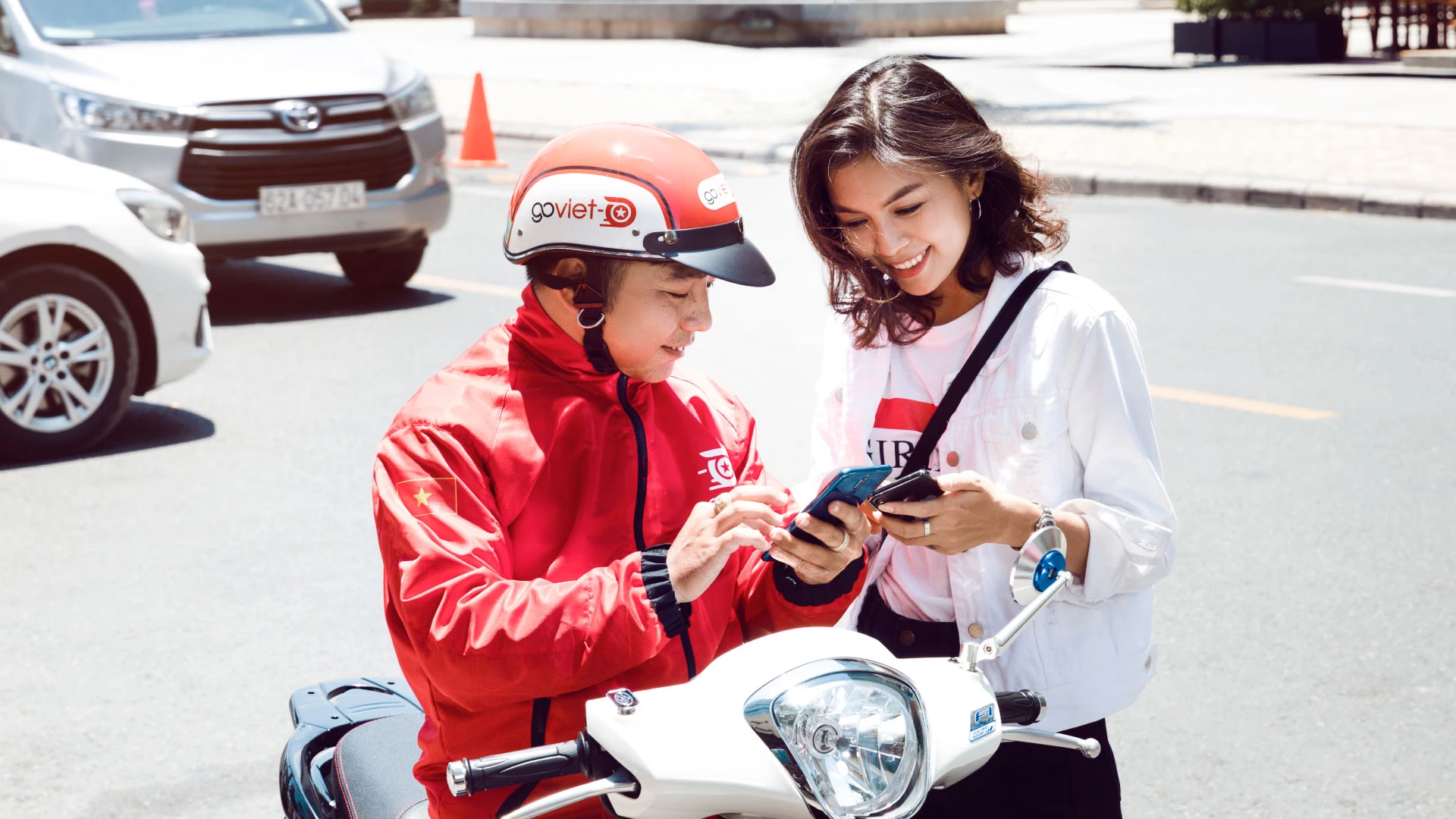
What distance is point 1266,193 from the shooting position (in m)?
12.4

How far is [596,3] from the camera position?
30656 millimetres

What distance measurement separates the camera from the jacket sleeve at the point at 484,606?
1.89m

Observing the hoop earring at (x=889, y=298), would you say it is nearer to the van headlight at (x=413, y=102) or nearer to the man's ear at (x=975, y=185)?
the man's ear at (x=975, y=185)

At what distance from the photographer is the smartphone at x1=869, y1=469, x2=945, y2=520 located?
2.00 metres

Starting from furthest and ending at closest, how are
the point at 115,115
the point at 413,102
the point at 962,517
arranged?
the point at 413,102 → the point at 115,115 → the point at 962,517

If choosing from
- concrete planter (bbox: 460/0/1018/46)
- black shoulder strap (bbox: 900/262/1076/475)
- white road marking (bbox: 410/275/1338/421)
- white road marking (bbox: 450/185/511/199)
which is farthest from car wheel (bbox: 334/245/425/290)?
concrete planter (bbox: 460/0/1018/46)

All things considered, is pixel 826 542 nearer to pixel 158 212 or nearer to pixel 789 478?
pixel 789 478

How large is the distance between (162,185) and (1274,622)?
6306 millimetres

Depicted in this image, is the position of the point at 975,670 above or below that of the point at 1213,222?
above

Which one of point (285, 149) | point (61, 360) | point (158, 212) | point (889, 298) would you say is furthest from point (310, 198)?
point (889, 298)

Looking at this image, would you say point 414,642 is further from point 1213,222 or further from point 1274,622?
point 1213,222

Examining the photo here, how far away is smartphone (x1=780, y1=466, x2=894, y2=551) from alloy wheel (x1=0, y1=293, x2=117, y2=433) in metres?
5.45

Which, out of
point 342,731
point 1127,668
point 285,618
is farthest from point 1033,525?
point 285,618

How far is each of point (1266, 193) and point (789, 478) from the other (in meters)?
7.53
